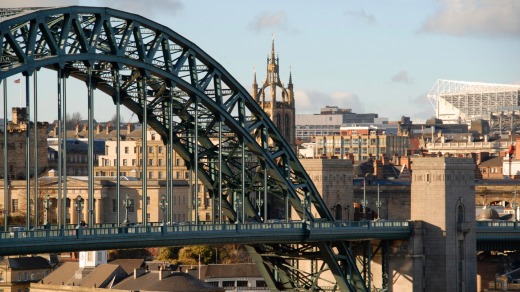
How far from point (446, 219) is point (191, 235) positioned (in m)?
27.3

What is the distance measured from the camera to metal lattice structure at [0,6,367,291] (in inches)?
3718

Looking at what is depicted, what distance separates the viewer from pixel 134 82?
10644 cm

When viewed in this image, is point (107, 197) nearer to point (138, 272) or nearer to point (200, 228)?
point (138, 272)

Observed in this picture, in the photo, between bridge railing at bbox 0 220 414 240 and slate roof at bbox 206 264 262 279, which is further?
slate roof at bbox 206 264 262 279

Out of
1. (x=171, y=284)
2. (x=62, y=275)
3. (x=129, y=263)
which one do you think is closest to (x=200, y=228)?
(x=171, y=284)

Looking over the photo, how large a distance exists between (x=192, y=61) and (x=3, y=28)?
2042 cm

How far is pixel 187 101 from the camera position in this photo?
364ft

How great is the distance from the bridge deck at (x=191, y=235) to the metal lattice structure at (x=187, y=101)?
62.6 inches

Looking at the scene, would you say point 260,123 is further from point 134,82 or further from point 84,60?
point 84,60

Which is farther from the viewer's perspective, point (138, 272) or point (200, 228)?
point (138, 272)

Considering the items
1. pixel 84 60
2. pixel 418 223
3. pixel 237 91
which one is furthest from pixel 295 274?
pixel 84 60

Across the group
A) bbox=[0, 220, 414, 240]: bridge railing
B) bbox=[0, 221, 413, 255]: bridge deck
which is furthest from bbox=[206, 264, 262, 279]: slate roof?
bbox=[0, 221, 413, 255]: bridge deck

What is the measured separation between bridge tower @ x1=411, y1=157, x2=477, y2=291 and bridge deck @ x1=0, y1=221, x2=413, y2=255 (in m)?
1.97

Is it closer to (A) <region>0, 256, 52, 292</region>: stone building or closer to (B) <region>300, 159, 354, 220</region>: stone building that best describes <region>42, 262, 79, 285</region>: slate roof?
(A) <region>0, 256, 52, 292</region>: stone building
